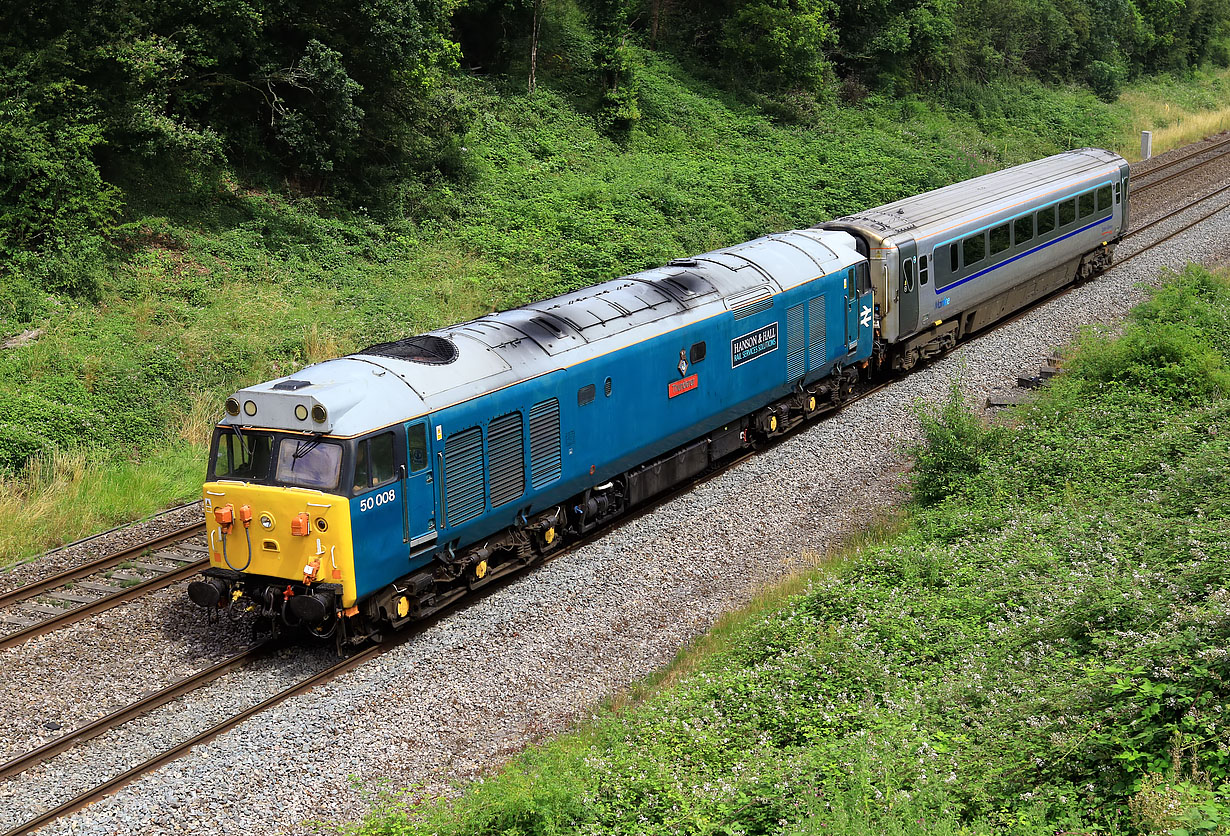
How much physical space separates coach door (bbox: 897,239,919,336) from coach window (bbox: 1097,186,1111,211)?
29.1 feet

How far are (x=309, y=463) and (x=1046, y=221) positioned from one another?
18.6 metres

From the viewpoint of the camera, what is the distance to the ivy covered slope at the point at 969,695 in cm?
742

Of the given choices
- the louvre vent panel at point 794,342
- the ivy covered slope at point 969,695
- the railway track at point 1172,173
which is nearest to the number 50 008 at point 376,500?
the ivy covered slope at point 969,695

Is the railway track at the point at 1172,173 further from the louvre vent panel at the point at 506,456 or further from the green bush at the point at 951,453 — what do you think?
the louvre vent panel at the point at 506,456

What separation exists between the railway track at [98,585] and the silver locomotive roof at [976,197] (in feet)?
41.7

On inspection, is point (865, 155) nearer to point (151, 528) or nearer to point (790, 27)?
point (790, 27)

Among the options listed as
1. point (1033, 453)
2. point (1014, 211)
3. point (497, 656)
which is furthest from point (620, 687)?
point (1014, 211)

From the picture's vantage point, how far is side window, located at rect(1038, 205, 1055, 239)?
24.5m

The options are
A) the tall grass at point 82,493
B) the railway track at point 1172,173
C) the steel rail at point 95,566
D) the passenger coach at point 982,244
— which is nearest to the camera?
the steel rail at point 95,566

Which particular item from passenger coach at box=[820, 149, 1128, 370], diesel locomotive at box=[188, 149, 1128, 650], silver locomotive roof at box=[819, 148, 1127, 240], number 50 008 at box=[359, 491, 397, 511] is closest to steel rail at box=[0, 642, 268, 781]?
diesel locomotive at box=[188, 149, 1128, 650]

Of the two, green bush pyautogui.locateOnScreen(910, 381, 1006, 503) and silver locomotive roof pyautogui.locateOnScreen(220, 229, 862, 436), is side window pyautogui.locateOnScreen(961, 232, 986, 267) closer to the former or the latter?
silver locomotive roof pyautogui.locateOnScreen(220, 229, 862, 436)

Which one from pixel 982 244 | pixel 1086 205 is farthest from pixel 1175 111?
pixel 982 244

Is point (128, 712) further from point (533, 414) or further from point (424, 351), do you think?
point (533, 414)

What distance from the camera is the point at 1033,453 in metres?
15.4
